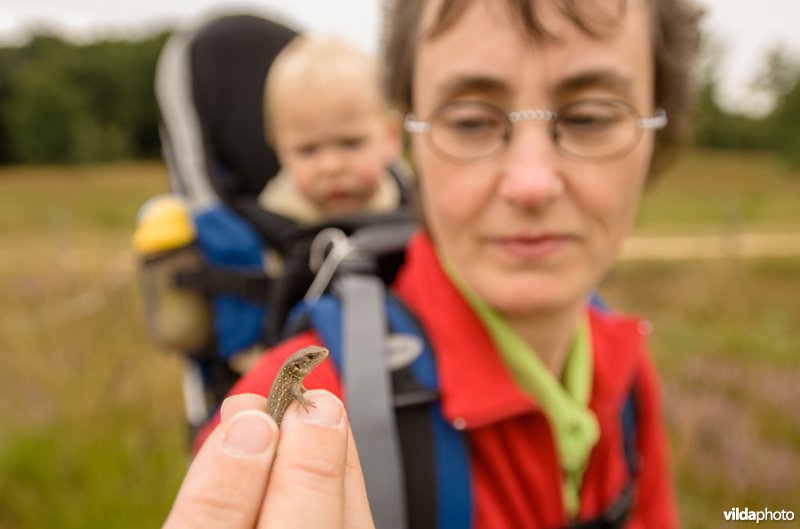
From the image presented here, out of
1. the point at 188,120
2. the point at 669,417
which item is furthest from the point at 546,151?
the point at 669,417

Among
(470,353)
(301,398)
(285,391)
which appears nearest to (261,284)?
(470,353)

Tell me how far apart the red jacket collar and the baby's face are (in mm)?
1312

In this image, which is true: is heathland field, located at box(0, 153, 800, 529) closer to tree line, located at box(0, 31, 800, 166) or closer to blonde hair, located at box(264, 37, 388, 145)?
blonde hair, located at box(264, 37, 388, 145)

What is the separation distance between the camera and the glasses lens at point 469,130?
2.03 meters

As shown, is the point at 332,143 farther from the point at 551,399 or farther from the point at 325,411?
the point at 325,411

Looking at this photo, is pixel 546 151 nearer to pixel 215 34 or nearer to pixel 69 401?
pixel 215 34

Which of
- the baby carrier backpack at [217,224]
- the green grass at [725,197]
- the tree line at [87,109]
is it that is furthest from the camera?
the tree line at [87,109]

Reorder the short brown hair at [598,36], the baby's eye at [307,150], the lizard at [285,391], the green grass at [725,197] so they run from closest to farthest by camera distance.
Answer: the lizard at [285,391]
the short brown hair at [598,36]
the baby's eye at [307,150]
the green grass at [725,197]

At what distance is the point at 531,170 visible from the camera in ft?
6.38

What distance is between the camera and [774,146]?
2211 inches

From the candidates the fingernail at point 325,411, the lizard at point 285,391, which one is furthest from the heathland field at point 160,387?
the fingernail at point 325,411

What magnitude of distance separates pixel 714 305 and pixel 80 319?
10.4 metres

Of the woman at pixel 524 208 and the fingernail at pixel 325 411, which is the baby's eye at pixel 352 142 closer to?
the woman at pixel 524 208

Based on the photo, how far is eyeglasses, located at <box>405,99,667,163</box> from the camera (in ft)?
6.61
